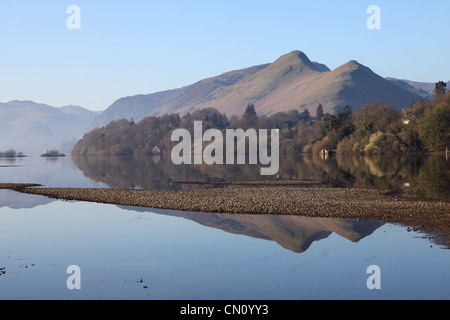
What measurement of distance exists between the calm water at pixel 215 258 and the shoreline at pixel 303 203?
6.59ft

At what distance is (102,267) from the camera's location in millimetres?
20578

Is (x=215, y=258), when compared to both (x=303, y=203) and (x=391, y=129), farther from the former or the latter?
(x=391, y=129)

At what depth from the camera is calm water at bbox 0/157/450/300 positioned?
16.9 meters

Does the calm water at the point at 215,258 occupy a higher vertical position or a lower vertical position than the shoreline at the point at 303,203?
lower

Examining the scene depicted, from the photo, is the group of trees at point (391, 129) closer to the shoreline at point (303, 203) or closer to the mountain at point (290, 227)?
the shoreline at point (303, 203)

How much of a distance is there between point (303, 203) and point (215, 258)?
18.4 meters

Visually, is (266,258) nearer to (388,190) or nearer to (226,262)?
(226,262)

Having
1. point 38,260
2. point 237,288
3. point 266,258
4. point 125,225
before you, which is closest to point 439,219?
point 266,258

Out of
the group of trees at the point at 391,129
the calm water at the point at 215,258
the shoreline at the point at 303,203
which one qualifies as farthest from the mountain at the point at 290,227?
the group of trees at the point at 391,129

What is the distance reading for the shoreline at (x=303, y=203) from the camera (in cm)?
3139

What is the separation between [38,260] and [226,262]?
9.51 metres

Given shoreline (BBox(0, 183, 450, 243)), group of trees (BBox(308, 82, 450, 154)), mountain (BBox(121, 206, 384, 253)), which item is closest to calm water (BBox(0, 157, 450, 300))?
mountain (BBox(121, 206, 384, 253))

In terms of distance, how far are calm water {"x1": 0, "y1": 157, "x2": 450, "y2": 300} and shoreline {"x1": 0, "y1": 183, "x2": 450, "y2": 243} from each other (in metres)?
2.01

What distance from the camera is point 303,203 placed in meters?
38.9
